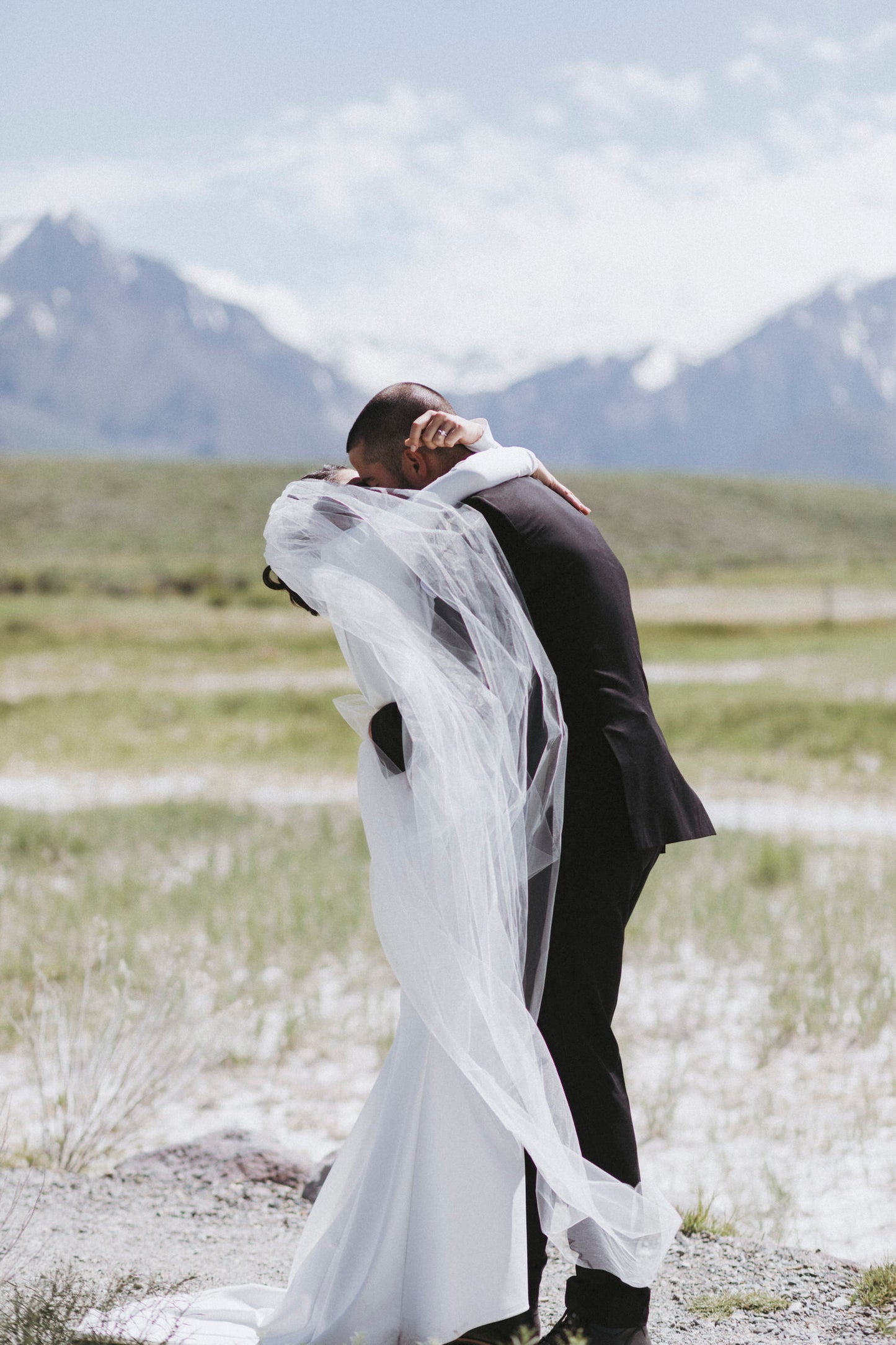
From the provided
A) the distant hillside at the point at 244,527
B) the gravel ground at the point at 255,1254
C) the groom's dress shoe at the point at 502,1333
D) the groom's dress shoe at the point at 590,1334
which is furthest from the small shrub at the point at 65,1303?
the distant hillside at the point at 244,527

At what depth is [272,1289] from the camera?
9.09 ft

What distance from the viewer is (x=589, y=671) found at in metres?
2.51

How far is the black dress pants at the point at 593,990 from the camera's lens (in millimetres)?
2508

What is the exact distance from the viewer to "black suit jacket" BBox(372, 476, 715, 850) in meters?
2.49

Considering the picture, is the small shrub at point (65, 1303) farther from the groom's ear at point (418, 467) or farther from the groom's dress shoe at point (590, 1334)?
the groom's ear at point (418, 467)

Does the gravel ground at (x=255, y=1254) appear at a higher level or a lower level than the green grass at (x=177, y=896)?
lower

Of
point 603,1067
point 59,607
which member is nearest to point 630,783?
point 603,1067

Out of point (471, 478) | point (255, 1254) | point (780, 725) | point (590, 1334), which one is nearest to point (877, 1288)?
point (590, 1334)

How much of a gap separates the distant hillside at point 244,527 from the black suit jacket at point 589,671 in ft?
131

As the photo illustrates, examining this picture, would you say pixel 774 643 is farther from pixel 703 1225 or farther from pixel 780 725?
pixel 703 1225

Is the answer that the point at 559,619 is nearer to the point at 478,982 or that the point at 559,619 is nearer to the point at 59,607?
the point at 478,982

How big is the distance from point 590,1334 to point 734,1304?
1.83 ft

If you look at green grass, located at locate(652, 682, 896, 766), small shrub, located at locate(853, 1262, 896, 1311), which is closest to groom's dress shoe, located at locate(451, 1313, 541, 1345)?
small shrub, located at locate(853, 1262, 896, 1311)

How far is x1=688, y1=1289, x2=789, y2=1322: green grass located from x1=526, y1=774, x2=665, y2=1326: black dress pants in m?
0.42
